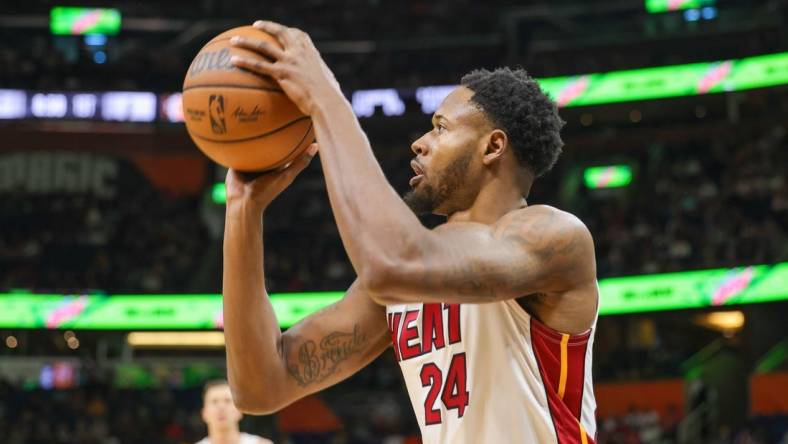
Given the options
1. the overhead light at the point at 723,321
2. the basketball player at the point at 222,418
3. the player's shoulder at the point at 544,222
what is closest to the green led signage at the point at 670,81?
the overhead light at the point at 723,321

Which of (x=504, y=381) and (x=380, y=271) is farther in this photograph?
(x=504, y=381)

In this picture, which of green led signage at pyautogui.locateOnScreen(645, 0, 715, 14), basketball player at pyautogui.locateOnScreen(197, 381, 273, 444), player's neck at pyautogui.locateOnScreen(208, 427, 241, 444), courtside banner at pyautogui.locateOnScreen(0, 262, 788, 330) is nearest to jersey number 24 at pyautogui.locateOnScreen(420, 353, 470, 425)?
basketball player at pyautogui.locateOnScreen(197, 381, 273, 444)

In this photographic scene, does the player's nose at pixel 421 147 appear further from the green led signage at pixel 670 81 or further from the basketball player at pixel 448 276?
the green led signage at pixel 670 81

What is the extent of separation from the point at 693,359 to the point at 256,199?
20.1 m

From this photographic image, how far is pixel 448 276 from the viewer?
232cm

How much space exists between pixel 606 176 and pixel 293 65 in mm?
23294

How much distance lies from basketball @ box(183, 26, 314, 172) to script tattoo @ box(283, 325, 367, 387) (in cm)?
54

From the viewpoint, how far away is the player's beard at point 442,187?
2.74 m

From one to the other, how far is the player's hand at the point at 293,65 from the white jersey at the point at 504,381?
2.23ft

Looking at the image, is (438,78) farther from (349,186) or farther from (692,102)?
(349,186)

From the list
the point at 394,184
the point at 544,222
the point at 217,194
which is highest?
the point at 217,194

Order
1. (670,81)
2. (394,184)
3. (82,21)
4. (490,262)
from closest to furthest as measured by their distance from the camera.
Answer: (490,262) < (670,81) < (394,184) < (82,21)

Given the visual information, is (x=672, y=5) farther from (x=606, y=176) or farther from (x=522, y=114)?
(x=522, y=114)

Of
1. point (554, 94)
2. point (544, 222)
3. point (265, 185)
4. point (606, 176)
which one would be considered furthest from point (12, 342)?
point (544, 222)
